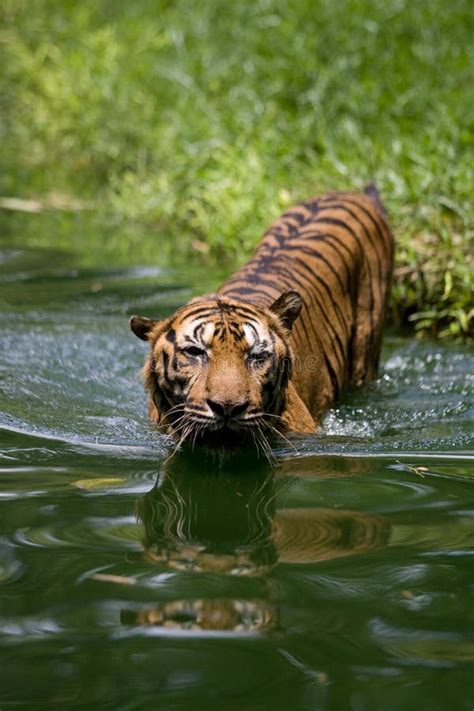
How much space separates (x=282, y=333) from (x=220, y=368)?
0.51m

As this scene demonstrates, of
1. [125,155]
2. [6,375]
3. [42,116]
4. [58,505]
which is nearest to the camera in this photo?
[58,505]

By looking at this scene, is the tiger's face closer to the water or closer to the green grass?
the water

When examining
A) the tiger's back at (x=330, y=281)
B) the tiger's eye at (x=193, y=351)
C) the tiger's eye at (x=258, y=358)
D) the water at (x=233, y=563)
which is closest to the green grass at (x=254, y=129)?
the tiger's back at (x=330, y=281)

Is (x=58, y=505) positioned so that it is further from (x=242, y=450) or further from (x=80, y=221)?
(x=80, y=221)

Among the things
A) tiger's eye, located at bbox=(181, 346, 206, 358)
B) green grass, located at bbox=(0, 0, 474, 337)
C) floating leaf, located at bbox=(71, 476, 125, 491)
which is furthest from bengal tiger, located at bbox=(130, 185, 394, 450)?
green grass, located at bbox=(0, 0, 474, 337)

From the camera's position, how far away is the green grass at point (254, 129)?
6.82 m

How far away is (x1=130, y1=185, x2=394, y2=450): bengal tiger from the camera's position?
3.70 m

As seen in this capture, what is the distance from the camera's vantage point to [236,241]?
7.76m

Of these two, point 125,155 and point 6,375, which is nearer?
point 6,375

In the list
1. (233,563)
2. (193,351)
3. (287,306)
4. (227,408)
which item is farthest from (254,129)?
(233,563)

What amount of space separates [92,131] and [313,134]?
3.53 m

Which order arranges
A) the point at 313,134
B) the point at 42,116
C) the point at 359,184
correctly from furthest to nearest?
1. the point at 42,116
2. the point at 313,134
3. the point at 359,184

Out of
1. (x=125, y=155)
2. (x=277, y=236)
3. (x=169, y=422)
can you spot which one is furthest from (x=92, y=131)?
(x=169, y=422)

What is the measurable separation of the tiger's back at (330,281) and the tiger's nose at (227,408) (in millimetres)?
1044
